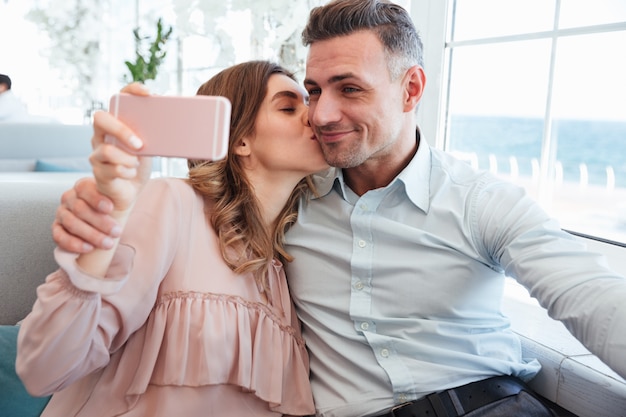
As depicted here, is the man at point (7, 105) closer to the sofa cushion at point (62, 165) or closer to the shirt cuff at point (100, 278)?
the sofa cushion at point (62, 165)

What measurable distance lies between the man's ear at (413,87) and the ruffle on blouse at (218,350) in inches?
23.9

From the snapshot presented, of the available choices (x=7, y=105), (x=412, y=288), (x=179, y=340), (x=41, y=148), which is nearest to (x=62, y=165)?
(x=41, y=148)

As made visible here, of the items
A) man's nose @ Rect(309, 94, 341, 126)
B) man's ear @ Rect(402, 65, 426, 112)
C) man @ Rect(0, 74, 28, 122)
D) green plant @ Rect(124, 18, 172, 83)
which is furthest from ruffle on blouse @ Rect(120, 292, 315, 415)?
man @ Rect(0, 74, 28, 122)

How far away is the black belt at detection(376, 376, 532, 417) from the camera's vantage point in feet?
3.87

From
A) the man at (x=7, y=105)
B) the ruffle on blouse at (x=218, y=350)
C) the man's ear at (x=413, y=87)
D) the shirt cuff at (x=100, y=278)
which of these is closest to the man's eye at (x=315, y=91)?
the man's ear at (x=413, y=87)

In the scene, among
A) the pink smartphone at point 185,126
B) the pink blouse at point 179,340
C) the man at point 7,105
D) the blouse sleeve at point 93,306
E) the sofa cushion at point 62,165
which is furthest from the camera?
the man at point 7,105

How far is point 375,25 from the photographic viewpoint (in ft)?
4.44

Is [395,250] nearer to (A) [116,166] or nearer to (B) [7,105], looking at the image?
(A) [116,166]

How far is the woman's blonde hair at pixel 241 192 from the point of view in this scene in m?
1.27

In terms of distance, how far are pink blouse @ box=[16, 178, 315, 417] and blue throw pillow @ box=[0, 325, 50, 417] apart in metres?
0.08

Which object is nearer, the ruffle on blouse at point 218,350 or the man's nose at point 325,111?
the ruffle on blouse at point 218,350

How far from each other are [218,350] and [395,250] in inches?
17.3

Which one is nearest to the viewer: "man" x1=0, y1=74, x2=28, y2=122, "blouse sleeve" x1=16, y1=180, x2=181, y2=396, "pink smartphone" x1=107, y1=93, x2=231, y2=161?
"pink smartphone" x1=107, y1=93, x2=231, y2=161

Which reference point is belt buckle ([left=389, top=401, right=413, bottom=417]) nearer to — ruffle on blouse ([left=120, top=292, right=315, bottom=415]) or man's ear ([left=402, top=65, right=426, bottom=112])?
ruffle on blouse ([left=120, top=292, right=315, bottom=415])
